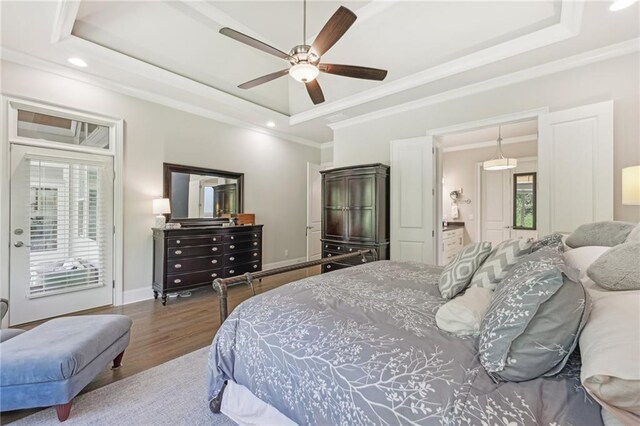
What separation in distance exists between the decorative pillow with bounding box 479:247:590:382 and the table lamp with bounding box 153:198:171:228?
4038 millimetres

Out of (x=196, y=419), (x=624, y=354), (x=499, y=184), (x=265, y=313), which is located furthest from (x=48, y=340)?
(x=499, y=184)

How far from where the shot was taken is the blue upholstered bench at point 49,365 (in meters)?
1.52

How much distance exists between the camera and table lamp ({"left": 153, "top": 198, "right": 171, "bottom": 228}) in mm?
3855

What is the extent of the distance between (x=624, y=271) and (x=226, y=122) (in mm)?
5058

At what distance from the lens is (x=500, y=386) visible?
0.89m

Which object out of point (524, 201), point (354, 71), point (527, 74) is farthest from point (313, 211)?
point (524, 201)

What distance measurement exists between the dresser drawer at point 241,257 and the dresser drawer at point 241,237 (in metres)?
0.22

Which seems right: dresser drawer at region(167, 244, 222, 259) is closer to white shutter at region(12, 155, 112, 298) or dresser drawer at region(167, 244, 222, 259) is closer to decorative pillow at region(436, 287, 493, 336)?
white shutter at region(12, 155, 112, 298)

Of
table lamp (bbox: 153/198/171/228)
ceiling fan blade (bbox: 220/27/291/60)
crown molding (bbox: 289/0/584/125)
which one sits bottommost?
table lamp (bbox: 153/198/171/228)

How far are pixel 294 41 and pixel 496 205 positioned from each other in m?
5.39

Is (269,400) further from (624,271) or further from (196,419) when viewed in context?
(624,271)

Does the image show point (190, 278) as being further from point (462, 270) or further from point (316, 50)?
point (462, 270)

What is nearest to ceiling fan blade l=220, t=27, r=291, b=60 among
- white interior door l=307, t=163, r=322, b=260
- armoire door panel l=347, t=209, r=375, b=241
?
armoire door panel l=347, t=209, r=375, b=241

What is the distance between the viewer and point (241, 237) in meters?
4.52
